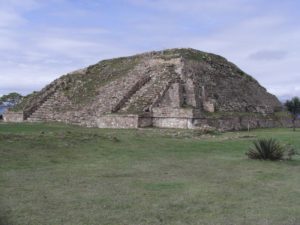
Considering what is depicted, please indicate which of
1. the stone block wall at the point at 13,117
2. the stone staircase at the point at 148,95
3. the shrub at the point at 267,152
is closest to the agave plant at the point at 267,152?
the shrub at the point at 267,152

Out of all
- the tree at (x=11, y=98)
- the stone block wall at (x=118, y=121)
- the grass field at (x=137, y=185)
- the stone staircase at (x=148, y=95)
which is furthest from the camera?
the tree at (x=11, y=98)

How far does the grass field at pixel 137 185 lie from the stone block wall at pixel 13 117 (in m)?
17.8

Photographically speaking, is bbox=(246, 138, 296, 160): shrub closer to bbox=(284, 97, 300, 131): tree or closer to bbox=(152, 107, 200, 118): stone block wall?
bbox=(152, 107, 200, 118): stone block wall

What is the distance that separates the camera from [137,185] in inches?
391

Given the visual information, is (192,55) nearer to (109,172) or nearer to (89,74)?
(89,74)

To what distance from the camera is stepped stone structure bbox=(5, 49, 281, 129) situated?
28.1 metres

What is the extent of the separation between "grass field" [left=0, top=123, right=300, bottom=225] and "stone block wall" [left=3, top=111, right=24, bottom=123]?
1779cm

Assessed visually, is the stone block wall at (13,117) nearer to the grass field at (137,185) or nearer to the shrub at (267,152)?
the grass field at (137,185)

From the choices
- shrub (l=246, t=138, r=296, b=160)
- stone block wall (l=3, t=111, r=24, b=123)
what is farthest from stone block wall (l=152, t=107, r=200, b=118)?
shrub (l=246, t=138, r=296, b=160)

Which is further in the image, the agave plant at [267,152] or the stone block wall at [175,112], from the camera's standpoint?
the stone block wall at [175,112]

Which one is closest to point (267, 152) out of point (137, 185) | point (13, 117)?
point (137, 185)

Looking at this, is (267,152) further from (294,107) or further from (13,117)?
(13,117)

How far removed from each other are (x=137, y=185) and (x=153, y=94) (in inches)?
801

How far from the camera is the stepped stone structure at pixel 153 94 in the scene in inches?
1107
